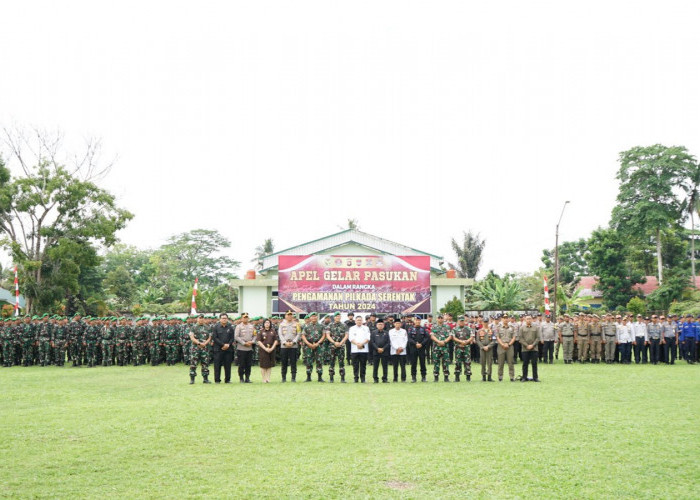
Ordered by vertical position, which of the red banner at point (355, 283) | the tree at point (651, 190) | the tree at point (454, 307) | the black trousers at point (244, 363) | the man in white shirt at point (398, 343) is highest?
the tree at point (651, 190)

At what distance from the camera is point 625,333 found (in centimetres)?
2073

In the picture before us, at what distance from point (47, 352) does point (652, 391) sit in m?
17.5

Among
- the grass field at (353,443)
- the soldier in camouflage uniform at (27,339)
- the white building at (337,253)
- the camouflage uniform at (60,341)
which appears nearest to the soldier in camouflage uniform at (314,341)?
the grass field at (353,443)

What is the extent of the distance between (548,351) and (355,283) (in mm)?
8749

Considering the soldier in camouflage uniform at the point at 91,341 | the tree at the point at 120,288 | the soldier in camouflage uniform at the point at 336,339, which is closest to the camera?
the soldier in camouflage uniform at the point at 336,339

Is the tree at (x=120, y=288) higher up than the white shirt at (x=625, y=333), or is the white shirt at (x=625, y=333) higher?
the tree at (x=120, y=288)

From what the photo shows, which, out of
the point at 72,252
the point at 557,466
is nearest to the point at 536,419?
the point at 557,466

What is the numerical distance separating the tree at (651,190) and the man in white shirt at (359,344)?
1507 inches

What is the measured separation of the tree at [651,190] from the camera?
47281 millimetres

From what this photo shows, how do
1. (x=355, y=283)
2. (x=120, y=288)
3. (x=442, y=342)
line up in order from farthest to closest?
(x=120, y=288)
(x=355, y=283)
(x=442, y=342)

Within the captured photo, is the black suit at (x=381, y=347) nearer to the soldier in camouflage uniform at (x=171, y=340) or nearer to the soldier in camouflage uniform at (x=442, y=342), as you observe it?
the soldier in camouflage uniform at (x=442, y=342)

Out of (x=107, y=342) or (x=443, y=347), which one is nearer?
(x=443, y=347)

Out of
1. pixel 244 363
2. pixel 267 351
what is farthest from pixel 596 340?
pixel 244 363

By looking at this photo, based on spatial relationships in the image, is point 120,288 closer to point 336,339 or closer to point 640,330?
point 336,339
